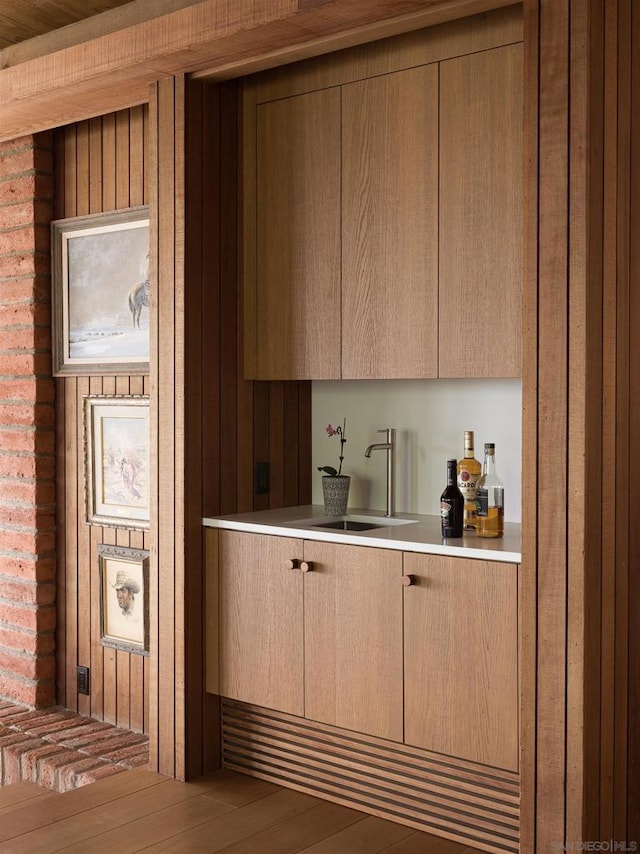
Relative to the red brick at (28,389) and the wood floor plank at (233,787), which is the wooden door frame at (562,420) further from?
the red brick at (28,389)

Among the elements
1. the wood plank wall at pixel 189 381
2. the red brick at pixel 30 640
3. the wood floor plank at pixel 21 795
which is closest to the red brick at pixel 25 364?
the wood plank wall at pixel 189 381

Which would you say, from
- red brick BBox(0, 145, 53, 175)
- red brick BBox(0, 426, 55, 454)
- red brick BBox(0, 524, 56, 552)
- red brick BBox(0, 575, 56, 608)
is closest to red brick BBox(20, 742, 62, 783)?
red brick BBox(0, 575, 56, 608)

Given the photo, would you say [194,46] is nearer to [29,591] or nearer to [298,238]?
[298,238]

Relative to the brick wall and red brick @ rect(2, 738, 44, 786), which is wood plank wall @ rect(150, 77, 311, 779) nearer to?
red brick @ rect(2, 738, 44, 786)

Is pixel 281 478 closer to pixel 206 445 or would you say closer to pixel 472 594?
pixel 206 445

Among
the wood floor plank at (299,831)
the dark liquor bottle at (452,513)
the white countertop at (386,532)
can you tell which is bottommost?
the wood floor plank at (299,831)

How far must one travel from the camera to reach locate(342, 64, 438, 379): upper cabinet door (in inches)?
118

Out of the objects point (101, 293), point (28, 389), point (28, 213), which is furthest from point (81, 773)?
point (28, 213)

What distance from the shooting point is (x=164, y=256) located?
133 inches

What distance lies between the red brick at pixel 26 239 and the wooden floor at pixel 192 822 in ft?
7.13

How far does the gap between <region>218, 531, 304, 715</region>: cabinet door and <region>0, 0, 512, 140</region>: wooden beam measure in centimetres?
158

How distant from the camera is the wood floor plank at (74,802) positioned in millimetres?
2980

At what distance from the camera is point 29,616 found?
A: 165 inches

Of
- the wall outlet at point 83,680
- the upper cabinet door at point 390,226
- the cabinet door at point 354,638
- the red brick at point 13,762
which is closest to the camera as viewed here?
the cabinet door at point 354,638
